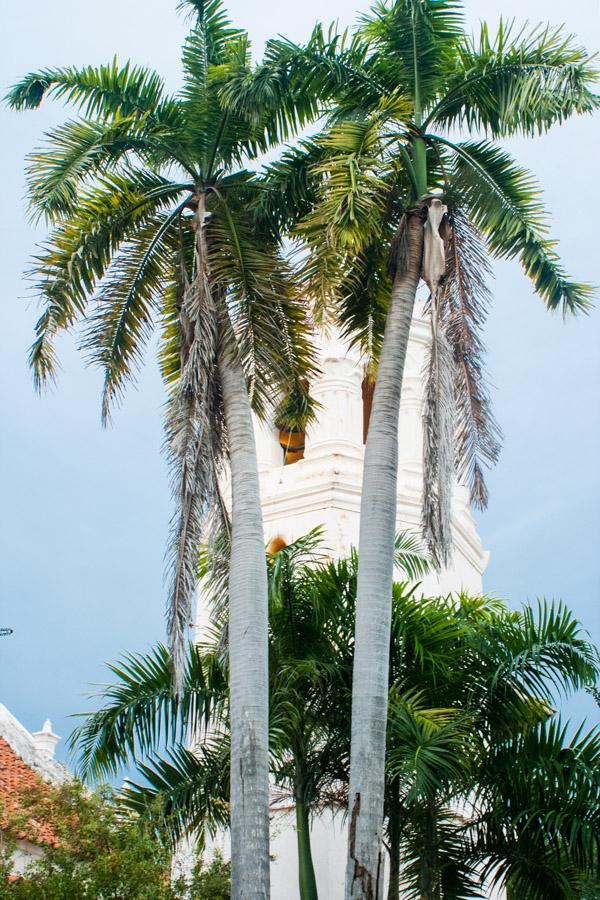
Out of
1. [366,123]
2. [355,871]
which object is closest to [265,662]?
[355,871]

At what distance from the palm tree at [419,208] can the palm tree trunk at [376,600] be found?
0.02 m

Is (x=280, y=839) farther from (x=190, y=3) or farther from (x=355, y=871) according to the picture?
(x=190, y=3)

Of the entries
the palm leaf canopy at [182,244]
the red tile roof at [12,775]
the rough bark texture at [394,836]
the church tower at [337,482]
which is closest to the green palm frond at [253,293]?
the palm leaf canopy at [182,244]

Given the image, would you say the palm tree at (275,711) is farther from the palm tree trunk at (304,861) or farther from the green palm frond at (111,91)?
the green palm frond at (111,91)

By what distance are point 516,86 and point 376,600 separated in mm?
5305

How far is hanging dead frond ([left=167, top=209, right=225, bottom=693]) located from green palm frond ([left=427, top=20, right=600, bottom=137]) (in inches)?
118

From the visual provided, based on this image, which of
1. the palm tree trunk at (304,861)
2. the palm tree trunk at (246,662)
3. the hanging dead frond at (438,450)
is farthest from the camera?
the palm tree trunk at (304,861)

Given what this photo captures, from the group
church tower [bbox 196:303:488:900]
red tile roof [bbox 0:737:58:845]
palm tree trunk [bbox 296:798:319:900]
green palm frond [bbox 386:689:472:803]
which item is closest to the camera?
green palm frond [bbox 386:689:472:803]

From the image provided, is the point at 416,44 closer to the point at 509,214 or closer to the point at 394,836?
the point at 509,214

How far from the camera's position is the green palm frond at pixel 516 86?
12703 millimetres

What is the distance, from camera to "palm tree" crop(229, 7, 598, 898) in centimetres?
1200

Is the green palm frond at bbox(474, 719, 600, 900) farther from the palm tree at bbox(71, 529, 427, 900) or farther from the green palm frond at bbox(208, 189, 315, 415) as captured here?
the green palm frond at bbox(208, 189, 315, 415)

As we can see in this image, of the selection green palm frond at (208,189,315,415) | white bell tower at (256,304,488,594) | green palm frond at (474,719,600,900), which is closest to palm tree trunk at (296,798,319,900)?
green palm frond at (474,719,600,900)

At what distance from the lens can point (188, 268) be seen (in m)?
14.0
